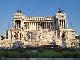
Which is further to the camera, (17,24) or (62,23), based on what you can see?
(62,23)

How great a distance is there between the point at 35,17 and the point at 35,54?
10725 centimetres

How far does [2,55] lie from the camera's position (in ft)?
118

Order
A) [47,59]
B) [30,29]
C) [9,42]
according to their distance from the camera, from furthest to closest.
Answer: [30,29]
[9,42]
[47,59]

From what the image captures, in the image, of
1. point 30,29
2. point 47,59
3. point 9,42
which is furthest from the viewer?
point 30,29

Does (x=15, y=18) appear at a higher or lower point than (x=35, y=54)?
higher

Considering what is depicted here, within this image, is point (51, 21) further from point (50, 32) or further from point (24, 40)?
point (24, 40)

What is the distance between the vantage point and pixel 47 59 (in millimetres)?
34594

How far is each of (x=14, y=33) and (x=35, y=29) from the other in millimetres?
11041

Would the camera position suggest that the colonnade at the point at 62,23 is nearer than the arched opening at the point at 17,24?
No

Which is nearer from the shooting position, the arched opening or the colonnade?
the arched opening

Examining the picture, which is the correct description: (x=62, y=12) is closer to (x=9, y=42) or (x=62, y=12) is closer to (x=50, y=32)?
(x=50, y=32)

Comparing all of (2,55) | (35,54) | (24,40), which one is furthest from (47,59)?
(24,40)

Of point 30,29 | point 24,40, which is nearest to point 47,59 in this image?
point 24,40

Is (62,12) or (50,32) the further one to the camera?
(62,12)
